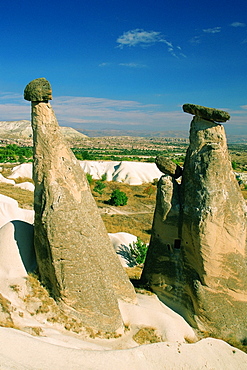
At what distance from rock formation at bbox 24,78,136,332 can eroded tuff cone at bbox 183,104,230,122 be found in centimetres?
323

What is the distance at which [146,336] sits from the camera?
660 cm

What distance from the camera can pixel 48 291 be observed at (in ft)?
22.1

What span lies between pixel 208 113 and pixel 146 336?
545cm

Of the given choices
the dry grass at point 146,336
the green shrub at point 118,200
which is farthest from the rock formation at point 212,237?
the green shrub at point 118,200

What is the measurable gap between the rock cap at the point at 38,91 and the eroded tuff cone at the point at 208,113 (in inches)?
134

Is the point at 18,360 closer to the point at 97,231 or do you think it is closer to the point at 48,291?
the point at 48,291

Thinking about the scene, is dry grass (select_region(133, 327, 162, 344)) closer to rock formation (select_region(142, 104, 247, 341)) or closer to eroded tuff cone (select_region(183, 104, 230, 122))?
rock formation (select_region(142, 104, 247, 341))

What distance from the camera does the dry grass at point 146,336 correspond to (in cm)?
648

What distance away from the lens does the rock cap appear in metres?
6.35

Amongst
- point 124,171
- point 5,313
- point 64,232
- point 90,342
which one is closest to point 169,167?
point 64,232

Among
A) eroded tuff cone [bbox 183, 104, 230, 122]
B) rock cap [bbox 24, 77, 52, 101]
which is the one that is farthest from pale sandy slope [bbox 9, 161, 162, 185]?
rock cap [bbox 24, 77, 52, 101]

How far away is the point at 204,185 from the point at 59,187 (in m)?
3.50

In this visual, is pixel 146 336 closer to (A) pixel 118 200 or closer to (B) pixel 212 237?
(B) pixel 212 237

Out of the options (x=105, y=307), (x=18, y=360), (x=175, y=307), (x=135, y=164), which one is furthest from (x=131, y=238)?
(x=135, y=164)
